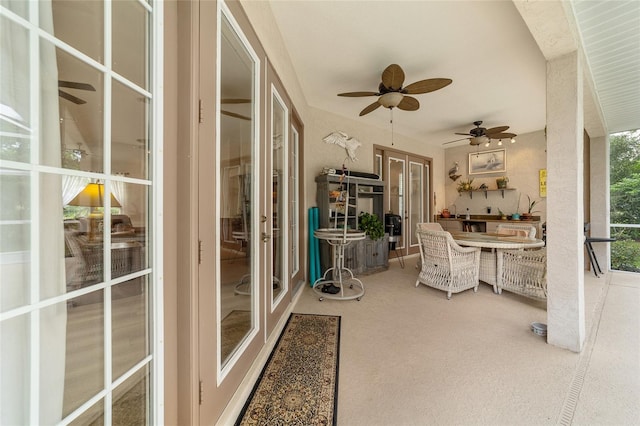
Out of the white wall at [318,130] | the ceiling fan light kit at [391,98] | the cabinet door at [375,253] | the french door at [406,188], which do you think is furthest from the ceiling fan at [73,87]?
the french door at [406,188]

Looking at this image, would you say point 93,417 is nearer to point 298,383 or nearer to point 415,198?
point 298,383

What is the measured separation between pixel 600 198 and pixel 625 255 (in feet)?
3.57

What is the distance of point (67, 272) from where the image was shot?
715 millimetres

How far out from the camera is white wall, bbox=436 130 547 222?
5508 millimetres

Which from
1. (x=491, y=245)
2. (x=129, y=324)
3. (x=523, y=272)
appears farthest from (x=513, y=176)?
(x=129, y=324)

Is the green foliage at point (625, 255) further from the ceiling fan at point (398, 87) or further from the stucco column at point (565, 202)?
the ceiling fan at point (398, 87)

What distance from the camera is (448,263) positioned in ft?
10.6

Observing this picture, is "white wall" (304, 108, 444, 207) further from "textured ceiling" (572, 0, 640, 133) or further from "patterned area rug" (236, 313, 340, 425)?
"textured ceiling" (572, 0, 640, 133)

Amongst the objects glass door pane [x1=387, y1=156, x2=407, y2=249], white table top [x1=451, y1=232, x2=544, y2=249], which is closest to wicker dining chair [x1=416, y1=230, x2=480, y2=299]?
white table top [x1=451, y1=232, x2=544, y2=249]

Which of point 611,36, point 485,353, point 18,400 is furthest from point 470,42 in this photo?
point 18,400

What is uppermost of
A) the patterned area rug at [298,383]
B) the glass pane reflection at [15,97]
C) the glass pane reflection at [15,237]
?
the glass pane reflection at [15,97]

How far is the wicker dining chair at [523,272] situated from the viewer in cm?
301

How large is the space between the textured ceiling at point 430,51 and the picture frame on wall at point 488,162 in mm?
1692

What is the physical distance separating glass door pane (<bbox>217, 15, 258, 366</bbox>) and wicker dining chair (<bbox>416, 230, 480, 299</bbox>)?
2.53m
